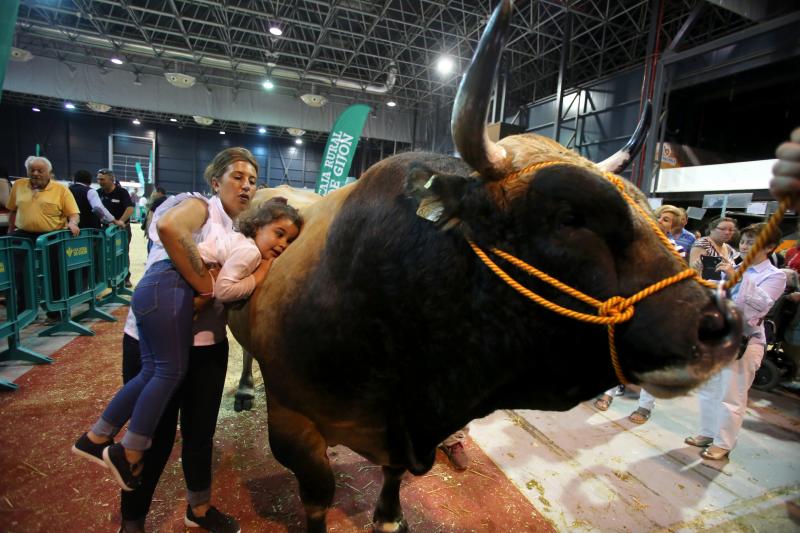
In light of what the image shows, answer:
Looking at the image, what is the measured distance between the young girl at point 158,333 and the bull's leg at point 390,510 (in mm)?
1349

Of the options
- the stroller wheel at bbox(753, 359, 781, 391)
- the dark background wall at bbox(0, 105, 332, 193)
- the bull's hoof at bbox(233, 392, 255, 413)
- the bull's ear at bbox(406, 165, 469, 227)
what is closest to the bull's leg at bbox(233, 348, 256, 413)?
the bull's hoof at bbox(233, 392, 255, 413)

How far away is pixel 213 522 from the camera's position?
96.5 inches

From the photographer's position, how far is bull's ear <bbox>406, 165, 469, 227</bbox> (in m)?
1.44

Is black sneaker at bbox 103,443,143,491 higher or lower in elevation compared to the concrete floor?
higher

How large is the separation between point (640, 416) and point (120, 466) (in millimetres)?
4655

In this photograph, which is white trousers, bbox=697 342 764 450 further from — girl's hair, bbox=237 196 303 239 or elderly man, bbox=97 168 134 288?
elderly man, bbox=97 168 134 288

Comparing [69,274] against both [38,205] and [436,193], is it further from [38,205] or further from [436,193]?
[436,193]

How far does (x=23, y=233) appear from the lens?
545cm

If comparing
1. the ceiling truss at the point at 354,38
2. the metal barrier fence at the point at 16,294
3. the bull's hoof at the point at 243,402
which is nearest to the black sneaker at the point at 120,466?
the bull's hoof at the point at 243,402

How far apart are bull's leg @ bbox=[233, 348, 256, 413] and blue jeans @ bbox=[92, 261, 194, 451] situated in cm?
190

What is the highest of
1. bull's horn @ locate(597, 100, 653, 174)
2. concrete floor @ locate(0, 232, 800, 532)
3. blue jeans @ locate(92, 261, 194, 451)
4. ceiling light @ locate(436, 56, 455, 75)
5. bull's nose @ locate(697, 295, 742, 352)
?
ceiling light @ locate(436, 56, 455, 75)

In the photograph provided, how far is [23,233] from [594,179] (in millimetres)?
6981

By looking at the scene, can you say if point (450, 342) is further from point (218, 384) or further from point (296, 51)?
point (296, 51)

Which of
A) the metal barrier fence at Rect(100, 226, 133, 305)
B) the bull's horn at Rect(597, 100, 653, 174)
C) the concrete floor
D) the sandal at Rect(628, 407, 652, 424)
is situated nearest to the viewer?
the bull's horn at Rect(597, 100, 653, 174)
